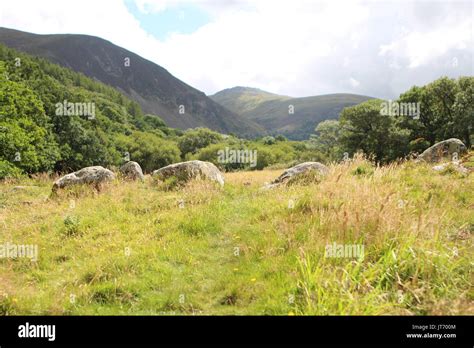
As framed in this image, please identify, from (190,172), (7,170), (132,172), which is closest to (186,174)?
(190,172)

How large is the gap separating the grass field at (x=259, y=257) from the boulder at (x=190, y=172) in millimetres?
4289

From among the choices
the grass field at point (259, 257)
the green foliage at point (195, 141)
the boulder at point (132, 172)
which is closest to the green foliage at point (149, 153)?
the green foliage at point (195, 141)

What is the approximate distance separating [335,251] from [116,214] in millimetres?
7323

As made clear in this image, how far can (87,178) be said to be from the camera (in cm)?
1627

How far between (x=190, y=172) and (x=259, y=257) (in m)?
9.44

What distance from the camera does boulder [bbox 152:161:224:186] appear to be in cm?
1617

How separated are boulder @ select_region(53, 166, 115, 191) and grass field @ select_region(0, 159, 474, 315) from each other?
406 cm

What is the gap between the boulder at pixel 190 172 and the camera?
16.2 m

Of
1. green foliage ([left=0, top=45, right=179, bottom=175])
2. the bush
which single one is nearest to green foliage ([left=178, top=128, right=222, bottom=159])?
green foliage ([left=0, top=45, right=179, bottom=175])

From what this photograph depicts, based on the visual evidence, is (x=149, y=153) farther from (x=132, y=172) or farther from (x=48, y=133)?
(x=132, y=172)

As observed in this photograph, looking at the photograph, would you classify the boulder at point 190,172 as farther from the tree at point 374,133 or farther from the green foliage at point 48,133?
the tree at point 374,133
